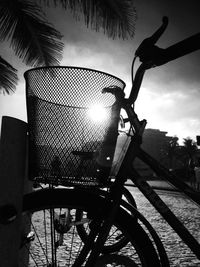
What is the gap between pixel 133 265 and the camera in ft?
5.97

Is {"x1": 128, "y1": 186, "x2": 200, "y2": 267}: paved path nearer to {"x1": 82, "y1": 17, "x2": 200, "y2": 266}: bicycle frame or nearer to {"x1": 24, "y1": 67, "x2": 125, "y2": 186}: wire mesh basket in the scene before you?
{"x1": 82, "y1": 17, "x2": 200, "y2": 266}: bicycle frame

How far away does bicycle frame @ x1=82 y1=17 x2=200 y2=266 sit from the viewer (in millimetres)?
1492

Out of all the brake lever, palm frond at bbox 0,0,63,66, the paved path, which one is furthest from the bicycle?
palm frond at bbox 0,0,63,66

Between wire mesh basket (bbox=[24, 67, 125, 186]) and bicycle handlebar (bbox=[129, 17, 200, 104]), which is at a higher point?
bicycle handlebar (bbox=[129, 17, 200, 104])

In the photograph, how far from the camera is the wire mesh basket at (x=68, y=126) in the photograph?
1446 millimetres

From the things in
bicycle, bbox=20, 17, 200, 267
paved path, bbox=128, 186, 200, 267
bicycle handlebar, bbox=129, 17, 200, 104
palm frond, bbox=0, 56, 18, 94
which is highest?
palm frond, bbox=0, 56, 18, 94

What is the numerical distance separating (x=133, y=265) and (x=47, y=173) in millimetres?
864

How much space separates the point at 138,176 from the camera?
1.63 metres

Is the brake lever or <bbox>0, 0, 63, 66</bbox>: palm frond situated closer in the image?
the brake lever

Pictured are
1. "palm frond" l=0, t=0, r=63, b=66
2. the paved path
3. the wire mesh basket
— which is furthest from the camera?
"palm frond" l=0, t=0, r=63, b=66

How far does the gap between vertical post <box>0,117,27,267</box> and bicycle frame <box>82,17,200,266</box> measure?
0.42 metres

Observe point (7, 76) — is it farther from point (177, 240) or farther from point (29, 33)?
point (177, 240)

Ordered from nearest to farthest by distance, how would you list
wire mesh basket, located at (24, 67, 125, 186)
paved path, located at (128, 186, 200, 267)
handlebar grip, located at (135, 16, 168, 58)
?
1. wire mesh basket, located at (24, 67, 125, 186)
2. handlebar grip, located at (135, 16, 168, 58)
3. paved path, located at (128, 186, 200, 267)

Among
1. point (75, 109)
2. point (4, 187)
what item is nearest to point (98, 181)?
point (75, 109)
